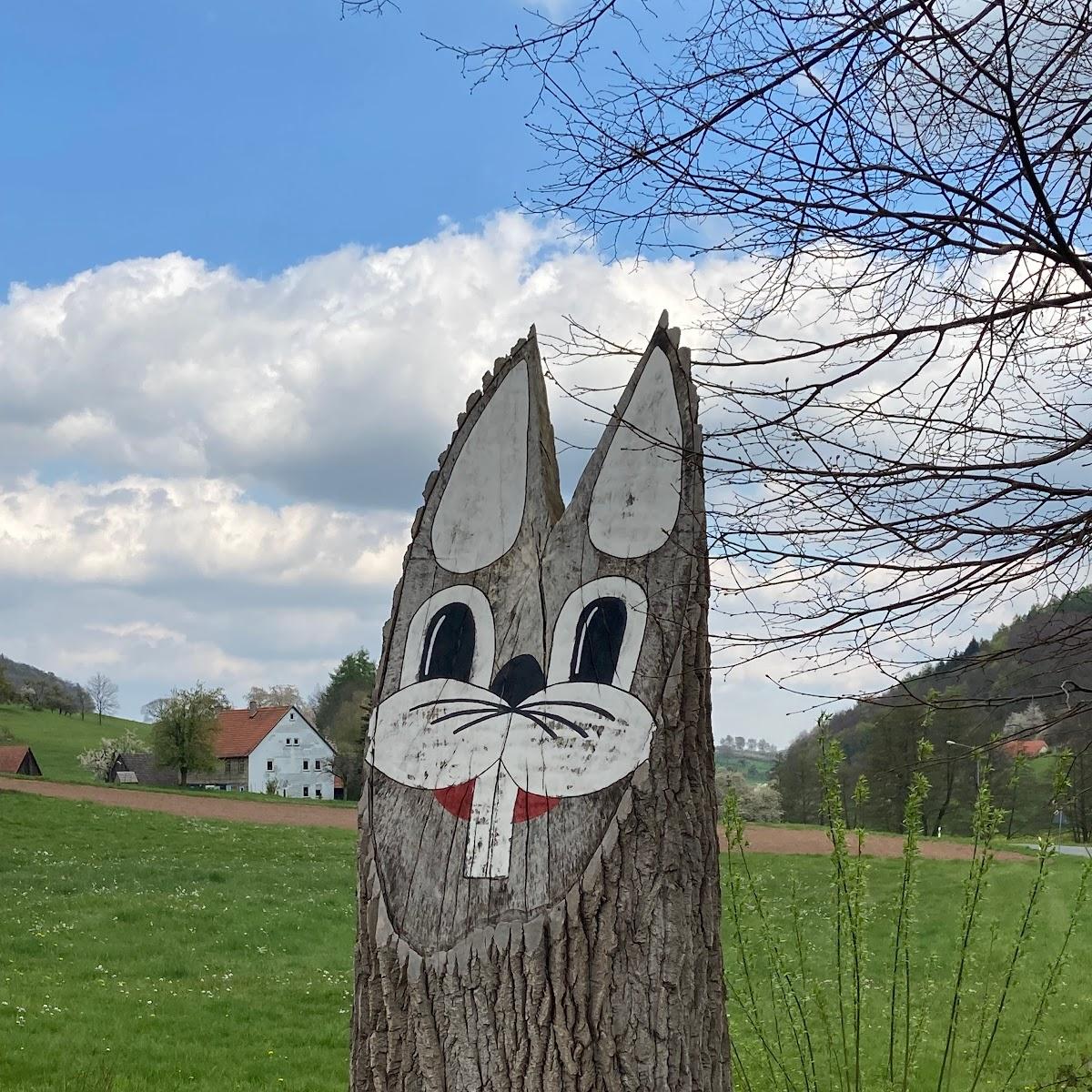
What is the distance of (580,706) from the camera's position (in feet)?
11.9

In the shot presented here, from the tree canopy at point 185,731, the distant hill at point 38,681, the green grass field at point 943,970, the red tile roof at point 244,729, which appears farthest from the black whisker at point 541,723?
the distant hill at point 38,681

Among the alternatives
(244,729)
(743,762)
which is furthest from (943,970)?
(244,729)

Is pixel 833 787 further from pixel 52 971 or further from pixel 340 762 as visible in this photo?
pixel 340 762

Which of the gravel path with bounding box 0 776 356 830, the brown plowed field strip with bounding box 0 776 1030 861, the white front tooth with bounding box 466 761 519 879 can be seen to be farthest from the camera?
the gravel path with bounding box 0 776 356 830

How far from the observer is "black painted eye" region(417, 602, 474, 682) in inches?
→ 151

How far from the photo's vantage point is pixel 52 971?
8758mm

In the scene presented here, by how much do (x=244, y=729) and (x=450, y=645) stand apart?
47.9m

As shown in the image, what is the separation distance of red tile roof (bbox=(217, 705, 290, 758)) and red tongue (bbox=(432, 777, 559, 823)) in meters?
46.3

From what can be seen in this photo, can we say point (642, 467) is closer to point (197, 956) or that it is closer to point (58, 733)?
point (197, 956)

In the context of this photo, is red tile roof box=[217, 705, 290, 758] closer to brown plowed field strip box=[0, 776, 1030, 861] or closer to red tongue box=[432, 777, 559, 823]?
brown plowed field strip box=[0, 776, 1030, 861]

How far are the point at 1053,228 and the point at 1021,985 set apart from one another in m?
8.27

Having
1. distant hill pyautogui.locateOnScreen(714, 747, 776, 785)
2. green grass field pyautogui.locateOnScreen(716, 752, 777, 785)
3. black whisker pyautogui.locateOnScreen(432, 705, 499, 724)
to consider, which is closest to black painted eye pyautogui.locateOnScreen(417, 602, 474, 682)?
black whisker pyautogui.locateOnScreen(432, 705, 499, 724)

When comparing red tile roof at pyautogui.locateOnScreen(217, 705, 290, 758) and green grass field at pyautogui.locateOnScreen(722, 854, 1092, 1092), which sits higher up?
red tile roof at pyautogui.locateOnScreen(217, 705, 290, 758)

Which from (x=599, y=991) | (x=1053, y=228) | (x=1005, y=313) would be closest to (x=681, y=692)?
(x=599, y=991)
